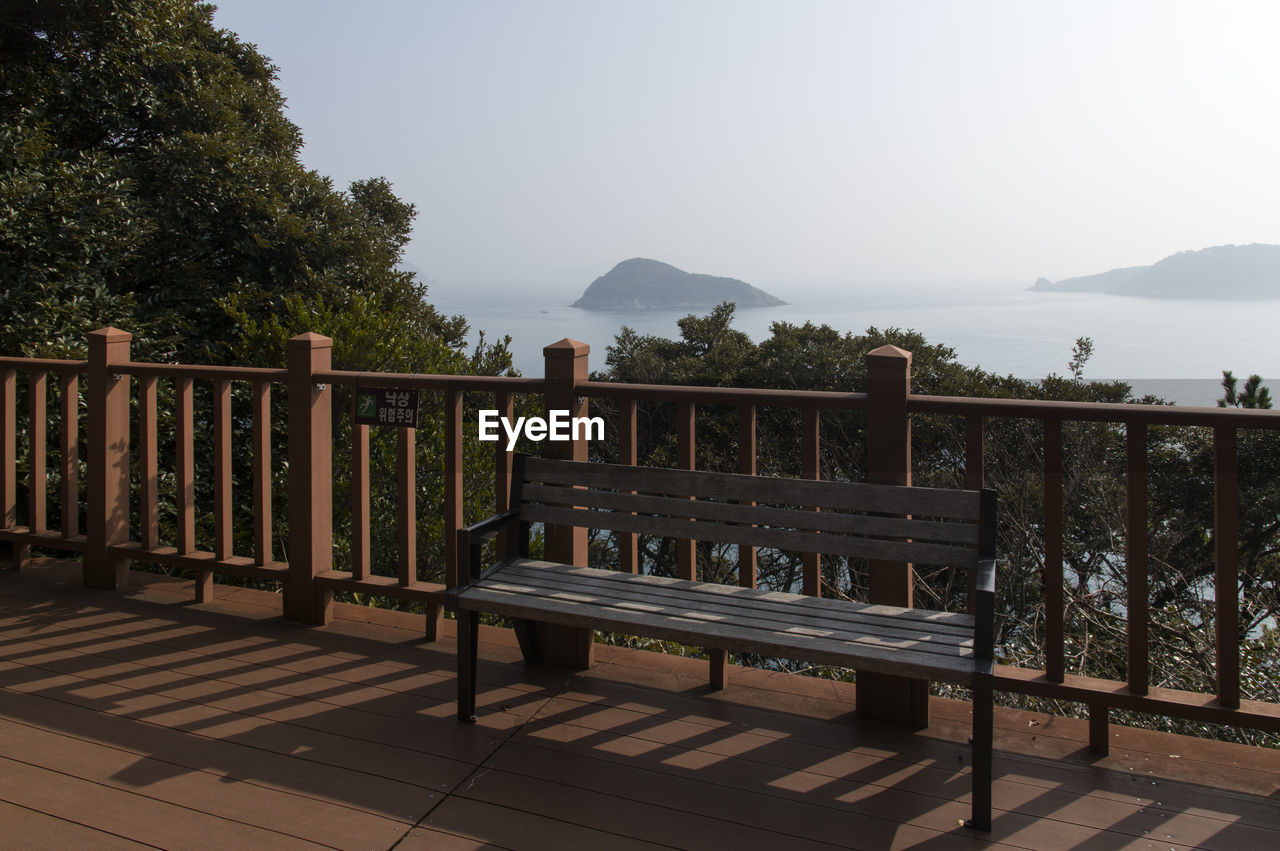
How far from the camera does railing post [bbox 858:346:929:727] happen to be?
2730 mm

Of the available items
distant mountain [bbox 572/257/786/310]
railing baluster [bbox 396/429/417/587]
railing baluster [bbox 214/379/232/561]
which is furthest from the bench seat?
distant mountain [bbox 572/257/786/310]

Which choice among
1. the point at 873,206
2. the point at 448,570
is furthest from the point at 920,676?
the point at 873,206

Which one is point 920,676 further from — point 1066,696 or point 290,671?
point 290,671

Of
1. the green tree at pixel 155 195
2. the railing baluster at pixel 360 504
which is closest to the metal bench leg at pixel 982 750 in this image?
the railing baluster at pixel 360 504

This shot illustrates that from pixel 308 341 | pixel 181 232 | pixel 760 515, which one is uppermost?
pixel 181 232

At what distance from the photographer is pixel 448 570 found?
134 inches

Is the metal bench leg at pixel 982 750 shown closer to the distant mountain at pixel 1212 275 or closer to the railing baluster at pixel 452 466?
the railing baluster at pixel 452 466

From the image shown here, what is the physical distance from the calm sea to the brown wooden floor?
5.75 metres

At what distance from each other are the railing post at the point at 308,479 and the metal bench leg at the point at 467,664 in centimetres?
114

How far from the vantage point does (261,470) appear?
374cm

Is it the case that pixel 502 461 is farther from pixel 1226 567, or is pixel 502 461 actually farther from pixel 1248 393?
pixel 1248 393

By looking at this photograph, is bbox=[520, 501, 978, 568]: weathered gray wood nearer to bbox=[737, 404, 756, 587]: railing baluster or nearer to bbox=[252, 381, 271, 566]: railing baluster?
bbox=[737, 404, 756, 587]: railing baluster

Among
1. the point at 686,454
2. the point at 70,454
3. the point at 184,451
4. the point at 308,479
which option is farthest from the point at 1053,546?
the point at 70,454

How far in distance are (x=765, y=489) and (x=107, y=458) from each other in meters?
3.09
